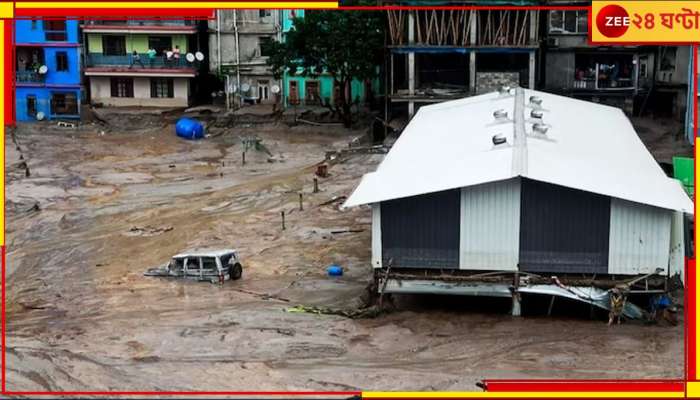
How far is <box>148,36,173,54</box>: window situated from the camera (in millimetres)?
65188

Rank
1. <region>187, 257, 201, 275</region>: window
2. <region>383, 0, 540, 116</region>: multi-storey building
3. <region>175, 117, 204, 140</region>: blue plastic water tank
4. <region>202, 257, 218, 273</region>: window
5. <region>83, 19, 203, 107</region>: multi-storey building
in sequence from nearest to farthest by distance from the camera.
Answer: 1. <region>202, 257, 218, 273</region>: window
2. <region>187, 257, 201, 275</region>: window
3. <region>383, 0, 540, 116</region>: multi-storey building
4. <region>175, 117, 204, 140</region>: blue plastic water tank
5. <region>83, 19, 203, 107</region>: multi-storey building

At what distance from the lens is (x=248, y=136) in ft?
192

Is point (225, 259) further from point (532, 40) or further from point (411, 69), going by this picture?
point (532, 40)

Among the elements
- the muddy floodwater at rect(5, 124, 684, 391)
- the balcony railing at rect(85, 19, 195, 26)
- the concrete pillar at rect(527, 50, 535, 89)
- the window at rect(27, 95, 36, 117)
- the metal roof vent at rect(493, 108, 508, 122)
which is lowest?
the muddy floodwater at rect(5, 124, 684, 391)

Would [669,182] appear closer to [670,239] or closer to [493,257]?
[670,239]

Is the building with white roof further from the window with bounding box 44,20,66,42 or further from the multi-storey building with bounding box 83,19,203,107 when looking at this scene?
the window with bounding box 44,20,66,42

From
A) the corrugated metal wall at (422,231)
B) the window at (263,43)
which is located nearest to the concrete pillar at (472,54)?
the window at (263,43)

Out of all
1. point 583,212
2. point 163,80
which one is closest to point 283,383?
point 583,212

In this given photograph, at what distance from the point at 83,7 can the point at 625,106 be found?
43.2 meters

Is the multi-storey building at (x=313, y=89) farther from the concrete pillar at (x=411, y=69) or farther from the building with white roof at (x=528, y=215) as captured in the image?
the building with white roof at (x=528, y=215)

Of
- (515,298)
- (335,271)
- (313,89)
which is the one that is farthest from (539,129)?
(313,89)

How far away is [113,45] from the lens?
6519cm

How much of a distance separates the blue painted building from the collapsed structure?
38.7 metres

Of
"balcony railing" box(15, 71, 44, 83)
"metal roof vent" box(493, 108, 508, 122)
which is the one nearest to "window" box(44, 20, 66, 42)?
"balcony railing" box(15, 71, 44, 83)
